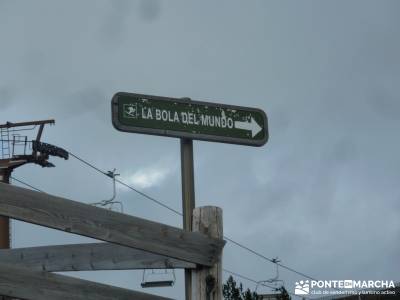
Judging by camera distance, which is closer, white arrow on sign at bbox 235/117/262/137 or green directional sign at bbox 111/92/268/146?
green directional sign at bbox 111/92/268/146

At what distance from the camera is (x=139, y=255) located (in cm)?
546

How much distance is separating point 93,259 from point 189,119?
1228mm

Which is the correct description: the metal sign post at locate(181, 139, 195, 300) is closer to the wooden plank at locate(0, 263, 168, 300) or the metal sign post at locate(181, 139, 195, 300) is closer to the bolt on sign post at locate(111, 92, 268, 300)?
the bolt on sign post at locate(111, 92, 268, 300)

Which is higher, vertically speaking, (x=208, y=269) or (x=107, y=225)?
(x=107, y=225)

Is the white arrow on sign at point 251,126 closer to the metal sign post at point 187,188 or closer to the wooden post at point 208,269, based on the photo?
the metal sign post at point 187,188

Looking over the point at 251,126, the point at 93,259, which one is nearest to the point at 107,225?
the point at 93,259

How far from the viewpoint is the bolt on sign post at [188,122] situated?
542cm

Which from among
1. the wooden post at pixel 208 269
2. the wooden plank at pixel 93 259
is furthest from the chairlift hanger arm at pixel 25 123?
the wooden post at pixel 208 269

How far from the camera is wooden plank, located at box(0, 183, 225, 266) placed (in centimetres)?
438

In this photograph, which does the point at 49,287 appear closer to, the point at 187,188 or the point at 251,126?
the point at 187,188

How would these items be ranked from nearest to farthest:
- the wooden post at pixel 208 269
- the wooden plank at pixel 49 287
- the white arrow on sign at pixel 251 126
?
the wooden plank at pixel 49 287 → the wooden post at pixel 208 269 → the white arrow on sign at pixel 251 126

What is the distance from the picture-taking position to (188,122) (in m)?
5.64

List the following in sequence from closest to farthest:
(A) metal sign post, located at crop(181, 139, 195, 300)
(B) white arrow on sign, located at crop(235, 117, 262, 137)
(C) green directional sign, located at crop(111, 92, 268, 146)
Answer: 1. (C) green directional sign, located at crop(111, 92, 268, 146)
2. (A) metal sign post, located at crop(181, 139, 195, 300)
3. (B) white arrow on sign, located at crop(235, 117, 262, 137)

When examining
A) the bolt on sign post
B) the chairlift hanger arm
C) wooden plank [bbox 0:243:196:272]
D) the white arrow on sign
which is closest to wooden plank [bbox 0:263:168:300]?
wooden plank [bbox 0:243:196:272]
